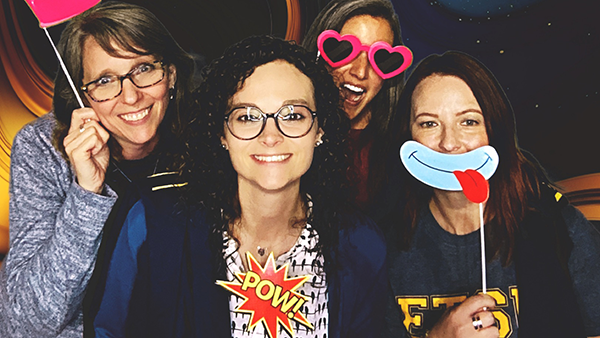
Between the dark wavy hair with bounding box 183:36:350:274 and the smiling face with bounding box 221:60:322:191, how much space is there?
30 millimetres

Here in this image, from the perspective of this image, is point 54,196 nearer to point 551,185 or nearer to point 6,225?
point 6,225

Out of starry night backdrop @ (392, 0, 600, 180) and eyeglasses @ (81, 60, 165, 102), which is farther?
starry night backdrop @ (392, 0, 600, 180)

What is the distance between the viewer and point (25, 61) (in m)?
1.78

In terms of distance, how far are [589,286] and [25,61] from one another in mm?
1904

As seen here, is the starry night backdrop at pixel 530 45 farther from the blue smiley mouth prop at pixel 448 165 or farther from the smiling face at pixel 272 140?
the smiling face at pixel 272 140

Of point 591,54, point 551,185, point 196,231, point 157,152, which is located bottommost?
point 196,231

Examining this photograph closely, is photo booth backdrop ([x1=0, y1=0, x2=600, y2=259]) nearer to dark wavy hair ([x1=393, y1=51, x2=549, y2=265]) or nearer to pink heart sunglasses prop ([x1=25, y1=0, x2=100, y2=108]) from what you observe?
dark wavy hair ([x1=393, y1=51, x2=549, y2=265])

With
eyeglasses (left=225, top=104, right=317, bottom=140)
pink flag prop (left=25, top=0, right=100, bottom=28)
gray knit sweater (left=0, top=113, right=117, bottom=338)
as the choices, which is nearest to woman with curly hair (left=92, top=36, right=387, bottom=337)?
eyeglasses (left=225, top=104, right=317, bottom=140)

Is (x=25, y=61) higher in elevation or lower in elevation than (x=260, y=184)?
higher

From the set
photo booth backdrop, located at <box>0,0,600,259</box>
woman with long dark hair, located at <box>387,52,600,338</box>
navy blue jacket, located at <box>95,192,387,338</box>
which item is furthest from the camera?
photo booth backdrop, located at <box>0,0,600,259</box>

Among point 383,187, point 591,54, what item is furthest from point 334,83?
point 591,54

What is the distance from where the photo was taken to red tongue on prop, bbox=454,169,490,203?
1560mm

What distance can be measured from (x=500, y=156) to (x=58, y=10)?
4.52 feet

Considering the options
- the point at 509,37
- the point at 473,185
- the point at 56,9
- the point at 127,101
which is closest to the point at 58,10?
the point at 56,9
